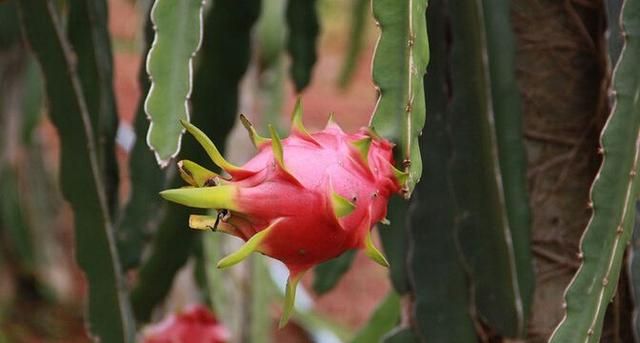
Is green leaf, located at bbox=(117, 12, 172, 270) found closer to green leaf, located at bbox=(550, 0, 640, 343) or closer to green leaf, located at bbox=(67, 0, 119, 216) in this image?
green leaf, located at bbox=(67, 0, 119, 216)

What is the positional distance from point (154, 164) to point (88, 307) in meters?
0.15

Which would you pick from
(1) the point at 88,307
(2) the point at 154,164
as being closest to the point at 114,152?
(2) the point at 154,164

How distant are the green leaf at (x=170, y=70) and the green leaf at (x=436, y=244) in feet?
0.93

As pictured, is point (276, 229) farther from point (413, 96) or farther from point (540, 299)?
point (540, 299)

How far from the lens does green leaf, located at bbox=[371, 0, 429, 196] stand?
24.5 inches

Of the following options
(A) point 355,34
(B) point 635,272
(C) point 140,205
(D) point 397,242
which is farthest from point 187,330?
(A) point 355,34

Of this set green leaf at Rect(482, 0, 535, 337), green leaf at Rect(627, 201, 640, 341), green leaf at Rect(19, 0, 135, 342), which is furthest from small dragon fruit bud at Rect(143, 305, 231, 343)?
green leaf at Rect(627, 201, 640, 341)

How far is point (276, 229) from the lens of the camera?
57 centimetres

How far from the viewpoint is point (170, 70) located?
0.69 m

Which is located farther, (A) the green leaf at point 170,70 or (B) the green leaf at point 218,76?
(B) the green leaf at point 218,76

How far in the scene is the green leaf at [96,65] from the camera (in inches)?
39.3

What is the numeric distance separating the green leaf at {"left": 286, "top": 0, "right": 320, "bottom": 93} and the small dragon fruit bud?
0.35m

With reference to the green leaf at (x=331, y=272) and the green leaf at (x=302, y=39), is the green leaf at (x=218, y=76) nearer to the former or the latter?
the green leaf at (x=302, y=39)

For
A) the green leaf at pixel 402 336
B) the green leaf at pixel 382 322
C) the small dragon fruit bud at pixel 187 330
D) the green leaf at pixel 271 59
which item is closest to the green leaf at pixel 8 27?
the green leaf at pixel 271 59
